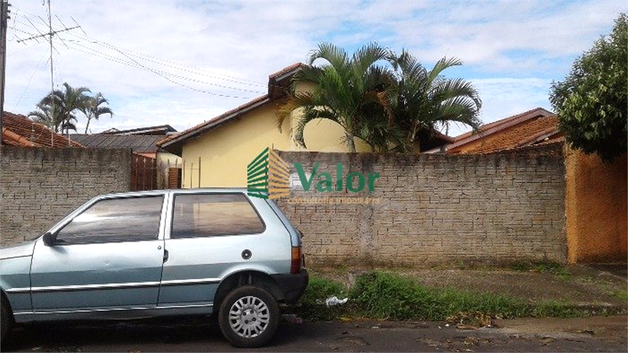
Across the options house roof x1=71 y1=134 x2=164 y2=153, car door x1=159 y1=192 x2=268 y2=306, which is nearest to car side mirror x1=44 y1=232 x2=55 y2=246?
car door x1=159 y1=192 x2=268 y2=306

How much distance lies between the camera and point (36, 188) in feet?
32.0

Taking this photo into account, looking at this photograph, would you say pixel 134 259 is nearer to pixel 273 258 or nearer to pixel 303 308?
pixel 273 258

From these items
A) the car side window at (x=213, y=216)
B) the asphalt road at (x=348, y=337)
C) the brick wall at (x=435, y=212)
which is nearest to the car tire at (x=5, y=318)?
the asphalt road at (x=348, y=337)

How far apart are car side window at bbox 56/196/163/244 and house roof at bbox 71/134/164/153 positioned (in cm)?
2328

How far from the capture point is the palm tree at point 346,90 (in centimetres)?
1100

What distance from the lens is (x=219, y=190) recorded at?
625 centimetres

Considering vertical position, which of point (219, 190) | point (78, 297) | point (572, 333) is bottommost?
point (572, 333)

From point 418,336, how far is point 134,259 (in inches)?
119

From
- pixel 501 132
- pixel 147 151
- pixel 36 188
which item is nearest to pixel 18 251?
pixel 36 188

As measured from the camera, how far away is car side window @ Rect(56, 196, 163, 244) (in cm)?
589

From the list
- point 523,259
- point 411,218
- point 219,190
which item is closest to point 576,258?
point 523,259

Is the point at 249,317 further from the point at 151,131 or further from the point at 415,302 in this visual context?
the point at 151,131

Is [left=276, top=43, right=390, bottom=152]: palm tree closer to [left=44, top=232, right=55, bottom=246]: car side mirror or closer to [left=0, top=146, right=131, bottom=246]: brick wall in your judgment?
[left=0, top=146, right=131, bottom=246]: brick wall

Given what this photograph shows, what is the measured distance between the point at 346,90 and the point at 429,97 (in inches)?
65.3
